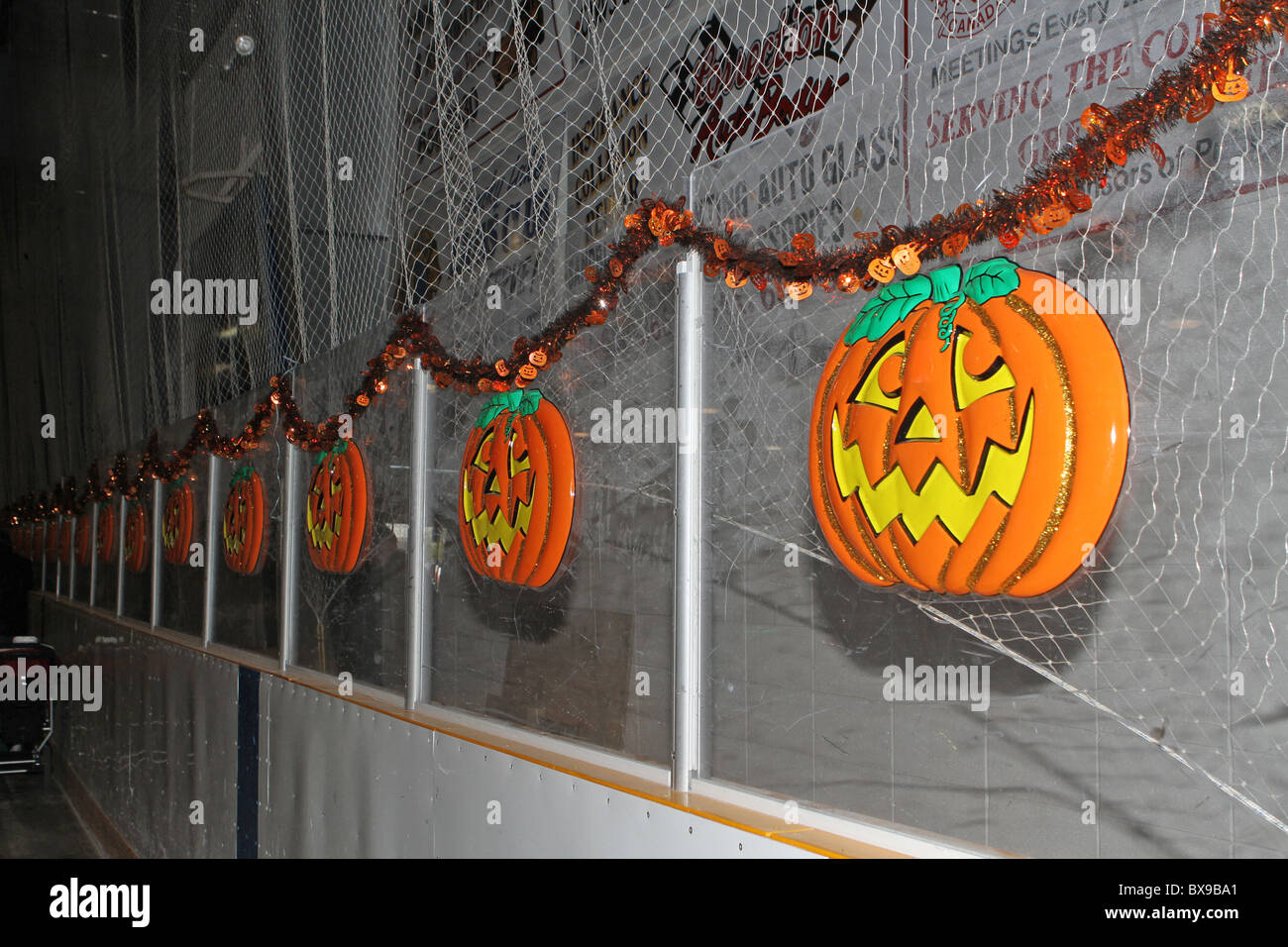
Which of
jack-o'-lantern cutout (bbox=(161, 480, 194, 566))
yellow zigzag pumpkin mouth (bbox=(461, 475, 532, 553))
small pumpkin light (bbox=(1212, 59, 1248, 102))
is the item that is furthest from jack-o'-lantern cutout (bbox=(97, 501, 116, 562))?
small pumpkin light (bbox=(1212, 59, 1248, 102))

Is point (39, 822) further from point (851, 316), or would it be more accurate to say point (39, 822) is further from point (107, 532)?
point (851, 316)

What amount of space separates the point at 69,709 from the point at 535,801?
6649mm

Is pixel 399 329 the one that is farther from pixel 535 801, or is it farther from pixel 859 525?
pixel 859 525

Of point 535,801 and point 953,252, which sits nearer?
point 953,252

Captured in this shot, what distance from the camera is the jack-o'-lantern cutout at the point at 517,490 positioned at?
2.13 metres

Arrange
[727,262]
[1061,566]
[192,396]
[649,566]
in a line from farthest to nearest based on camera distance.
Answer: [192,396]
[649,566]
[727,262]
[1061,566]

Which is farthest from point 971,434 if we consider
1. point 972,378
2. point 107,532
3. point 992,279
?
point 107,532

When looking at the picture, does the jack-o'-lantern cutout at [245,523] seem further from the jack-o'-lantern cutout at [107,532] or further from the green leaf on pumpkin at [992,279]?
the green leaf on pumpkin at [992,279]

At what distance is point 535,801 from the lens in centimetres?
205

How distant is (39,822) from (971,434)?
21.5 feet

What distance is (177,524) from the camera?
209 inches

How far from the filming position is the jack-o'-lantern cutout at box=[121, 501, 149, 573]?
242 inches
